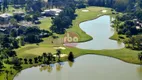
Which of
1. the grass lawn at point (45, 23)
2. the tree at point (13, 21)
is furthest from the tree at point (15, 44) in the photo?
the tree at point (13, 21)

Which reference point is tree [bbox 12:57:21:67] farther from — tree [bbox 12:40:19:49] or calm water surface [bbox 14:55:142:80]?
tree [bbox 12:40:19:49]

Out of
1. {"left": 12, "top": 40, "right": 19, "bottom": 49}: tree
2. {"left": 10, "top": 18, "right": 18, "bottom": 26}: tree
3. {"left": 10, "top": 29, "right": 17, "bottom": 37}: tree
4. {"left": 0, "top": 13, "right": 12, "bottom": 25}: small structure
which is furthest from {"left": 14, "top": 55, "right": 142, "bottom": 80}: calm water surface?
{"left": 0, "top": 13, "right": 12, "bottom": 25}: small structure

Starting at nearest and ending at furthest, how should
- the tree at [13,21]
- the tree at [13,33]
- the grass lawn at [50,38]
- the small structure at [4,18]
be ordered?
the grass lawn at [50,38] < the tree at [13,33] < the tree at [13,21] < the small structure at [4,18]

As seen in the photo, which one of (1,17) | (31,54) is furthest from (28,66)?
(1,17)

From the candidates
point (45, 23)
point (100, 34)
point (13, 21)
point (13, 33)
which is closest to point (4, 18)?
point (13, 21)

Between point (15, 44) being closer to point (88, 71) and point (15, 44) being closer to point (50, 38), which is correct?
point (50, 38)

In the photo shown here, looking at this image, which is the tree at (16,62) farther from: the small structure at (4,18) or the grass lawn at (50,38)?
the small structure at (4,18)

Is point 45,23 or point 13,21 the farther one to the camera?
point 45,23

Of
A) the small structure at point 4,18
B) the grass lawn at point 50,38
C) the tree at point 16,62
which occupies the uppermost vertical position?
the small structure at point 4,18

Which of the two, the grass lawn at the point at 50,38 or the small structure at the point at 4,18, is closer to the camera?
the grass lawn at the point at 50,38

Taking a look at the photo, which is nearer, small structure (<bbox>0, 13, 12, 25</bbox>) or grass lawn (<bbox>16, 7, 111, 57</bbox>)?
grass lawn (<bbox>16, 7, 111, 57</bbox>)

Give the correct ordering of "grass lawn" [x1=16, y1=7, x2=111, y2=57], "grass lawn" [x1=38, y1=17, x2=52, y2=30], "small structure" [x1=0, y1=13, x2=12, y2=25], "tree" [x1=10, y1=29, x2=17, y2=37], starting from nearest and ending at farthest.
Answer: "grass lawn" [x1=16, y1=7, x2=111, y2=57]
"tree" [x1=10, y1=29, x2=17, y2=37]
"grass lawn" [x1=38, y1=17, x2=52, y2=30]
"small structure" [x1=0, y1=13, x2=12, y2=25]

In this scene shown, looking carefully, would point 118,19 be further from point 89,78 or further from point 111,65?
point 89,78
